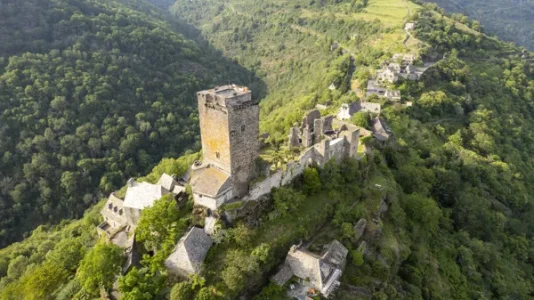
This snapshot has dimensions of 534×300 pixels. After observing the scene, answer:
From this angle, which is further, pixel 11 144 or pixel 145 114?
pixel 145 114

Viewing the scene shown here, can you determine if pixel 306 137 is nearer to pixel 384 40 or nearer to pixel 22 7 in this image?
pixel 384 40

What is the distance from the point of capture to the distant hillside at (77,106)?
61188 millimetres

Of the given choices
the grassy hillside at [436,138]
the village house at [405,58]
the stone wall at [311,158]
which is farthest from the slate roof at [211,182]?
the village house at [405,58]

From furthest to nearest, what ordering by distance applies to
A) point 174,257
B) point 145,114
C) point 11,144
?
point 145,114 → point 11,144 → point 174,257

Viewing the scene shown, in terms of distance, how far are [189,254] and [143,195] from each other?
8.99m

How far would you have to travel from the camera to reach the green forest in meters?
28.3

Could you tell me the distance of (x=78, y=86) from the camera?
239ft

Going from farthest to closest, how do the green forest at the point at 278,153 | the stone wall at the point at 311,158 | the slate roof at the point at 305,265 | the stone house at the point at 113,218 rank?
the stone house at the point at 113,218 → the stone wall at the point at 311,158 → the green forest at the point at 278,153 → the slate roof at the point at 305,265

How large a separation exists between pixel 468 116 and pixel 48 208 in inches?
2859

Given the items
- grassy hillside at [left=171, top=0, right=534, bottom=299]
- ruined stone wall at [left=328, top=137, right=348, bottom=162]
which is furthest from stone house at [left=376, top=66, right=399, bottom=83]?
ruined stone wall at [left=328, top=137, right=348, bottom=162]

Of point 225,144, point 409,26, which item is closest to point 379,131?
point 225,144

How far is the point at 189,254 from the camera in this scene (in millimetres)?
24562

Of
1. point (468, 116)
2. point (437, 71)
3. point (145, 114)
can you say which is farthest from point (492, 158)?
point (145, 114)

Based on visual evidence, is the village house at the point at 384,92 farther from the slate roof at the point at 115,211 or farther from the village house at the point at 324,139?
the slate roof at the point at 115,211
